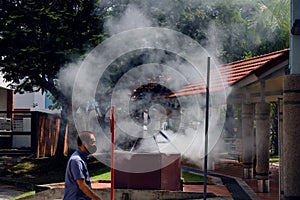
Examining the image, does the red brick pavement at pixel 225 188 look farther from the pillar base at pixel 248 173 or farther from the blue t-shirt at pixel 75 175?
the blue t-shirt at pixel 75 175

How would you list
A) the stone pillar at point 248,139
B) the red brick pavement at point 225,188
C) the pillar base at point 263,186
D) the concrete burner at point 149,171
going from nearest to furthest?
the concrete burner at point 149,171
the red brick pavement at point 225,188
the pillar base at point 263,186
the stone pillar at point 248,139

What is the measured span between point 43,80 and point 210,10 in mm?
7455

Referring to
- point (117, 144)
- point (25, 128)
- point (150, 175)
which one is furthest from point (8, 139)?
point (150, 175)

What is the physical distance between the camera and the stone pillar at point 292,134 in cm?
696

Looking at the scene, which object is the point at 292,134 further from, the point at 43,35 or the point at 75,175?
the point at 43,35

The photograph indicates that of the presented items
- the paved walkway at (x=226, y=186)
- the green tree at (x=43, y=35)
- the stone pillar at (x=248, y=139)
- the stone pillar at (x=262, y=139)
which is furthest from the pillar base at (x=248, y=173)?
the green tree at (x=43, y=35)

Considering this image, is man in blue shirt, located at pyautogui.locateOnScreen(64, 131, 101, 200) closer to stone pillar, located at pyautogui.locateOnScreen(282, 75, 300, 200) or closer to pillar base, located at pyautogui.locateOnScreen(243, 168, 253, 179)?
stone pillar, located at pyautogui.locateOnScreen(282, 75, 300, 200)

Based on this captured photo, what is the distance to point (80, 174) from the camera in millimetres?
5980

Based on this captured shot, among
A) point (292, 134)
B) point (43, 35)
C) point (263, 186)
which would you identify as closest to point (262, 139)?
point (263, 186)

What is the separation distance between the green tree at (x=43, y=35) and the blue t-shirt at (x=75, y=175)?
40.1ft

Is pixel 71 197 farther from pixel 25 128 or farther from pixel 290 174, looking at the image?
pixel 25 128

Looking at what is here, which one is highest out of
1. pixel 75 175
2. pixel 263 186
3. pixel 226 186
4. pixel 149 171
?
pixel 75 175

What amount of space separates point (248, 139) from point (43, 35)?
8207 mm

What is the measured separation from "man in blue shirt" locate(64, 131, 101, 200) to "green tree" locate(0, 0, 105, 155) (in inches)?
479
